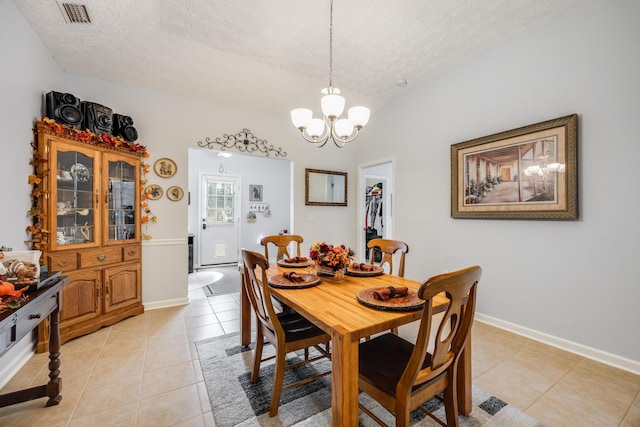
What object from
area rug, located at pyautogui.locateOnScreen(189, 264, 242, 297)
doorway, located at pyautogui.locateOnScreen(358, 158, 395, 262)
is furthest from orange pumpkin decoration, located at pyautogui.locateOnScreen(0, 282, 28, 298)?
doorway, located at pyautogui.locateOnScreen(358, 158, 395, 262)

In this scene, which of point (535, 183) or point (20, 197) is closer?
point (20, 197)

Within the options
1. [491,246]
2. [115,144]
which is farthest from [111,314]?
[491,246]

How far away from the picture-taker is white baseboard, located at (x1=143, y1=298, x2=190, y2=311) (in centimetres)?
331

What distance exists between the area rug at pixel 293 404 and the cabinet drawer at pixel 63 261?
1.58 meters

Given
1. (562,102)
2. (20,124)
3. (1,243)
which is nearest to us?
(1,243)

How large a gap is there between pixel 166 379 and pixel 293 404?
0.98m

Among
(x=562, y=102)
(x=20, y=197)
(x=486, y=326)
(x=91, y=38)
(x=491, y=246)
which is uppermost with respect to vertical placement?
(x=91, y=38)

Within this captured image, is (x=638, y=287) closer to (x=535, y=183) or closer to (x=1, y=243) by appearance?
(x=535, y=183)

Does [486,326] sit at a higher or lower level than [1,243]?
lower

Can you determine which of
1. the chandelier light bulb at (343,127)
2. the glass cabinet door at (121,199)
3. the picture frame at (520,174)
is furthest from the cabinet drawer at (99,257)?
the picture frame at (520,174)

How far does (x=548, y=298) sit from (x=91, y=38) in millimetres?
4781

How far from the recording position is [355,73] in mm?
3145

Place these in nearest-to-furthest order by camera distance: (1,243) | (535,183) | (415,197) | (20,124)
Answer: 1. (1,243)
2. (20,124)
3. (535,183)
4. (415,197)

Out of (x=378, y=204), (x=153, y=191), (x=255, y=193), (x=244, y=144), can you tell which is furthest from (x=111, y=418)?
(x=378, y=204)
